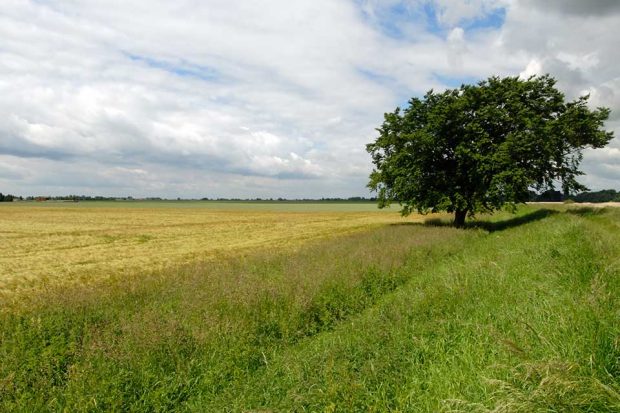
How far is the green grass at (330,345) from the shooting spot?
13.9 feet

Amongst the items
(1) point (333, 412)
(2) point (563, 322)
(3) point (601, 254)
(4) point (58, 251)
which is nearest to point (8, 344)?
(1) point (333, 412)

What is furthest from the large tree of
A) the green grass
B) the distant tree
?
the distant tree

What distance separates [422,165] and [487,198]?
562 centimetres

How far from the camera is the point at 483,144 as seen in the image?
28984 millimetres

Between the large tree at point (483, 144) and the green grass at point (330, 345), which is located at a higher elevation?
the large tree at point (483, 144)

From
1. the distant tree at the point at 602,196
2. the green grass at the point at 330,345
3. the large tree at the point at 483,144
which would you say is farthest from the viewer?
the distant tree at the point at 602,196

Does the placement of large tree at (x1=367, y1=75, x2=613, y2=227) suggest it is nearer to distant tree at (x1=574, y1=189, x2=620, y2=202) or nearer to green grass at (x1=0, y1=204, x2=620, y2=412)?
green grass at (x1=0, y1=204, x2=620, y2=412)

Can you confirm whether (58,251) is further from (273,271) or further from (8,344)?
(8,344)

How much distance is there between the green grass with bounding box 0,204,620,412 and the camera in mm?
4227

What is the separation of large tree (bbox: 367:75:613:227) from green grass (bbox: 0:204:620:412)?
1898cm

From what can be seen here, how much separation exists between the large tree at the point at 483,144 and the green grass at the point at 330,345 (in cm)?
1898

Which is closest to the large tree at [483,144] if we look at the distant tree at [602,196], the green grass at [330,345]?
the green grass at [330,345]

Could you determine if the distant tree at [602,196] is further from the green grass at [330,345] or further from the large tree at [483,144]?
the green grass at [330,345]

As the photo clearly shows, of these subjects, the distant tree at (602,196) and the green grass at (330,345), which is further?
the distant tree at (602,196)
